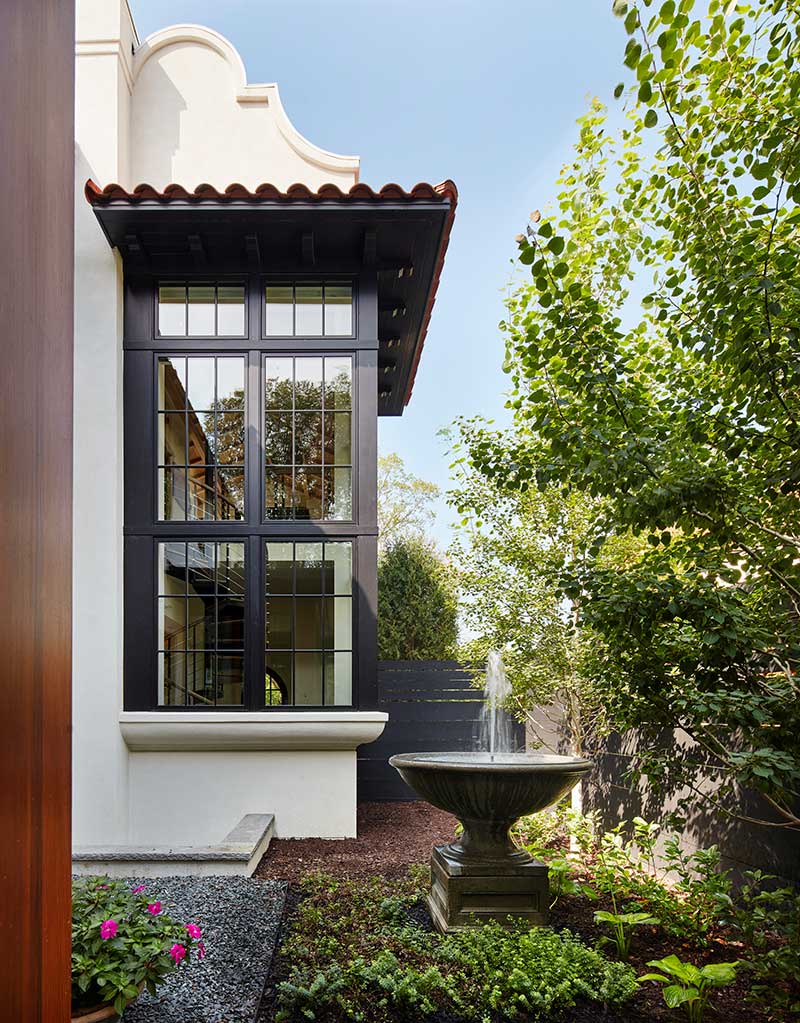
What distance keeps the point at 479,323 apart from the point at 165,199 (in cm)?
2242

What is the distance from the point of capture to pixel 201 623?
22.8 ft

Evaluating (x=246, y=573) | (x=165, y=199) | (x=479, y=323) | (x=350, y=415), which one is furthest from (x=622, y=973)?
(x=479, y=323)

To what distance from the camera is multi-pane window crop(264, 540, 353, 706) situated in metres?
6.89

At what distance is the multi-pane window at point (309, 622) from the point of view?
6887mm

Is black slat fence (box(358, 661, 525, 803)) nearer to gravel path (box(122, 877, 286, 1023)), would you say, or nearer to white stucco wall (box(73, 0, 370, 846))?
white stucco wall (box(73, 0, 370, 846))

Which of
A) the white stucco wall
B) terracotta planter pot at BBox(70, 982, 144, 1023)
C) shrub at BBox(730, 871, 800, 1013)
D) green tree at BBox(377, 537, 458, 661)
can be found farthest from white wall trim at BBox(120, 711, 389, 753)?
terracotta planter pot at BBox(70, 982, 144, 1023)

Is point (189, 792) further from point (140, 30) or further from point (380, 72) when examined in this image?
point (380, 72)

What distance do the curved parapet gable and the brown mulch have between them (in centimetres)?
582

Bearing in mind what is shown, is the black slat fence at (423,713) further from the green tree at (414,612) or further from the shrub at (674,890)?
the shrub at (674,890)

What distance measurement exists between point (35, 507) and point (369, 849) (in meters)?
6.46

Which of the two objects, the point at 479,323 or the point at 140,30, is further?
the point at 479,323

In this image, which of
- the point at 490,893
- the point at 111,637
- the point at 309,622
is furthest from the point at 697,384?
the point at 111,637

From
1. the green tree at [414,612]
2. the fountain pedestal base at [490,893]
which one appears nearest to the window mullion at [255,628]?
the fountain pedestal base at [490,893]

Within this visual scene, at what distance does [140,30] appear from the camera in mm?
8078
